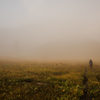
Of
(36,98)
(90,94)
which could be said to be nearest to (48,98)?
(36,98)

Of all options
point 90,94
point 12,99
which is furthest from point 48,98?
point 90,94

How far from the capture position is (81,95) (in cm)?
865

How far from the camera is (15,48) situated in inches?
5600

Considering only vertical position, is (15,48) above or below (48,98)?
above

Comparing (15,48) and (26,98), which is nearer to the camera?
(26,98)

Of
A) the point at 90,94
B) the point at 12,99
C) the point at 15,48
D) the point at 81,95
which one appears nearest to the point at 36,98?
the point at 12,99

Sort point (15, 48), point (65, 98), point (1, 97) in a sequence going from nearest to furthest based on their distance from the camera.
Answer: point (65, 98), point (1, 97), point (15, 48)

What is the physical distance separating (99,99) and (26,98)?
7.34m

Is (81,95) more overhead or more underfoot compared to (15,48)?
more underfoot

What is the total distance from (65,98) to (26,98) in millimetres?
3932

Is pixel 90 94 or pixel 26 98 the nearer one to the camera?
pixel 26 98

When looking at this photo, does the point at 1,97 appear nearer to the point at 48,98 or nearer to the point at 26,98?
the point at 26,98

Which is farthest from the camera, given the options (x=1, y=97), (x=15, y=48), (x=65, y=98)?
(x=15, y=48)

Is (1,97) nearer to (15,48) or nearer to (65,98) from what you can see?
(65,98)
